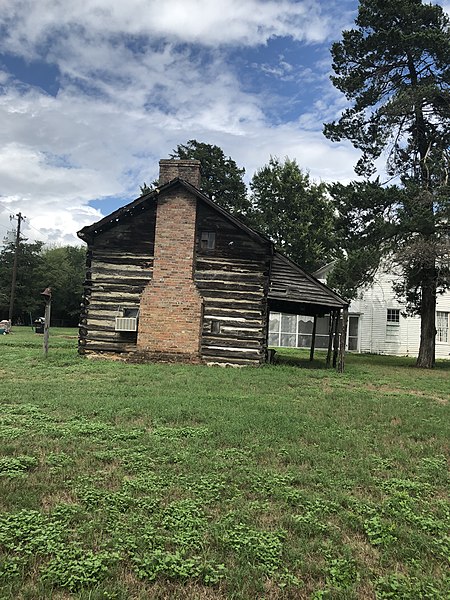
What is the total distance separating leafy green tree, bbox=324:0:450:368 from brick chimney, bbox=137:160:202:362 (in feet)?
26.7

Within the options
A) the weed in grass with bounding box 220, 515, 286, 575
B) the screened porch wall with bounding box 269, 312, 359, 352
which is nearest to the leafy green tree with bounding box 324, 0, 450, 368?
the screened porch wall with bounding box 269, 312, 359, 352

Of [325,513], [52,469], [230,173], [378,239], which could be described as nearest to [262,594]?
[325,513]

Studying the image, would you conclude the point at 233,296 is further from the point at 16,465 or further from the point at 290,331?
the point at 290,331

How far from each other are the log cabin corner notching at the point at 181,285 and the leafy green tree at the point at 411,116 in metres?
5.05

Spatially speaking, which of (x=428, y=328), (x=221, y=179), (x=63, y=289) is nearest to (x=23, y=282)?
(x=63, y=289)

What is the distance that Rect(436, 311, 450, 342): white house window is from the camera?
93.8 feet

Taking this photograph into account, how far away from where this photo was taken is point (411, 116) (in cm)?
1938

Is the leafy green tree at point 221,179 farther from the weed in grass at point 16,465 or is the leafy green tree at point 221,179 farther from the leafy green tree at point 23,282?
the weed in grass at point 16,465

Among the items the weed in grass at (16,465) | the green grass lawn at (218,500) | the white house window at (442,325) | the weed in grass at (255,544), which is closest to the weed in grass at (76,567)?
the green grass lawn at (218,500)

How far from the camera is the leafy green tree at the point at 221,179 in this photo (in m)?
42.2

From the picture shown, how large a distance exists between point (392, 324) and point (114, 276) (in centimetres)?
1897

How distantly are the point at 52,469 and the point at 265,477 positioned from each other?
217cm

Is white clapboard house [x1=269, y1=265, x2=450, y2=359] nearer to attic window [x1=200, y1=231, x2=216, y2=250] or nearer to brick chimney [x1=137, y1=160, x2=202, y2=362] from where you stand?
attic window [x1=200, y1=231, x2=216, y2=250]

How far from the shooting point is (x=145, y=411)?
7.46 metres
